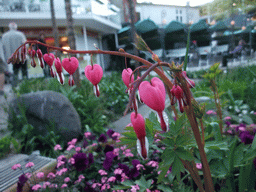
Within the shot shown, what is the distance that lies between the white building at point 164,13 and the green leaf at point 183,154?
19149mm

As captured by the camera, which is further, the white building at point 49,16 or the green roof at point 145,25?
the green roof at point 145,25

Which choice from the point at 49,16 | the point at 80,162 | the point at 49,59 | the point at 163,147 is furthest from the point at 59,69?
the point at 49,16

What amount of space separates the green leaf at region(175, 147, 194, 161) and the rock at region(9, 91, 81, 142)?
2.19 meters

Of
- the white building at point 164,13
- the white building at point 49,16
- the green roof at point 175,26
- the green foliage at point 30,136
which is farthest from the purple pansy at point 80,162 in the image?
the white building at point 164,13

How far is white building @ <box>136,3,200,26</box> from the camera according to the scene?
786 inches

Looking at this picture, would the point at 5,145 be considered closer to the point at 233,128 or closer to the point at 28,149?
the point at 28,149

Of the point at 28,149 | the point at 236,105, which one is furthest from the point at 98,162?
the point at 236,105

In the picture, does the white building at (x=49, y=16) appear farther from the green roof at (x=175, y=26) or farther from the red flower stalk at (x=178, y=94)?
the red flower stalk at (x=178, y=94)

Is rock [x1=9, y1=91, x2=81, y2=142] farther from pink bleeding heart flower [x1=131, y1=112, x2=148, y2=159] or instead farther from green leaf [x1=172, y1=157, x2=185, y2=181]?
pink bleeding heart flower [x1=131, y1=112, x2=148, y2=159]

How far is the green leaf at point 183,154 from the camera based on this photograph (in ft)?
2.02

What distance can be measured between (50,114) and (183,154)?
7.74 ft

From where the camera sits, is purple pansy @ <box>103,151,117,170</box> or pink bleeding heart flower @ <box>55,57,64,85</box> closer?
pink bleeding heart flower @ <box>55,57,64,85</box>

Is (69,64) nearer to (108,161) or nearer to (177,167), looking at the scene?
(177,167)

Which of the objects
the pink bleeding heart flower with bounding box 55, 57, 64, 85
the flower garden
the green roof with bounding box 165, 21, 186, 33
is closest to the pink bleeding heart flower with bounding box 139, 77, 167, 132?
the flower garden
